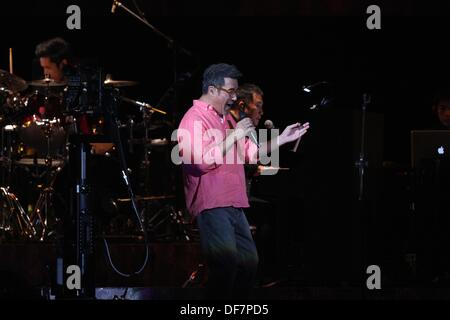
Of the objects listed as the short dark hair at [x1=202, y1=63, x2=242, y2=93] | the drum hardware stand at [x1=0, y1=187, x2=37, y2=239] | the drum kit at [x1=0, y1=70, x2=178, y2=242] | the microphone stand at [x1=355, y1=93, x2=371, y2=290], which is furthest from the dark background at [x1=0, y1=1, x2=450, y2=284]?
the short dark hair at [x1=202, y1=63, x2=242, y2=93]

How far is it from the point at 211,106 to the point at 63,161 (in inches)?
139

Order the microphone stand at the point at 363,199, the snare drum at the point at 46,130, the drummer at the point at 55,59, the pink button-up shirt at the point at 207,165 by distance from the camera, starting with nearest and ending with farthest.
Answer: the pink button-up shirt at the point at 207,165 → the microphone stand at the point at 363,199 → the snare drum at the point at 46,130 → the drummer at the point at 55,59

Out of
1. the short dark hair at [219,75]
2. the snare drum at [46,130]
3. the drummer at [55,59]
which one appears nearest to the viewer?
the short dark hair at [219,75]

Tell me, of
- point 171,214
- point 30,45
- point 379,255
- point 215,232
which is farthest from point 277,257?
point 30,45

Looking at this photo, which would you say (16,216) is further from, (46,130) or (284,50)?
(284,50)

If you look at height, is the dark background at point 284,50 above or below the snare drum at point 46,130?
above

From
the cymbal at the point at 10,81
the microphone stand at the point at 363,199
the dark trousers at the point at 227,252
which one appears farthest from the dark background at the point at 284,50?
the dark trousers at the point at 227,252

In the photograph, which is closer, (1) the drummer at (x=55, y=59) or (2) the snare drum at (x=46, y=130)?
(2) the snare drum at (x=46, y=130)

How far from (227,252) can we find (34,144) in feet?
12.7

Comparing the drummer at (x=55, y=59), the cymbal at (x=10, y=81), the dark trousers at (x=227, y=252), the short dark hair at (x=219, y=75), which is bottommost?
the dark trousers at (x=227, y=252)

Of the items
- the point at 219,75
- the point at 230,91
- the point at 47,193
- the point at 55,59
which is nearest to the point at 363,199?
the point at 230,91

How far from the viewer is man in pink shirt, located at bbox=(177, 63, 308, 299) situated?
531 cm

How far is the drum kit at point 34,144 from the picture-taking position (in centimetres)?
816

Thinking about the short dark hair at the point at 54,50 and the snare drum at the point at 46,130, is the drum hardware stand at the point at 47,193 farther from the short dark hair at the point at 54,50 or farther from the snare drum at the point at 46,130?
the short dark hair at the point at 54,50
